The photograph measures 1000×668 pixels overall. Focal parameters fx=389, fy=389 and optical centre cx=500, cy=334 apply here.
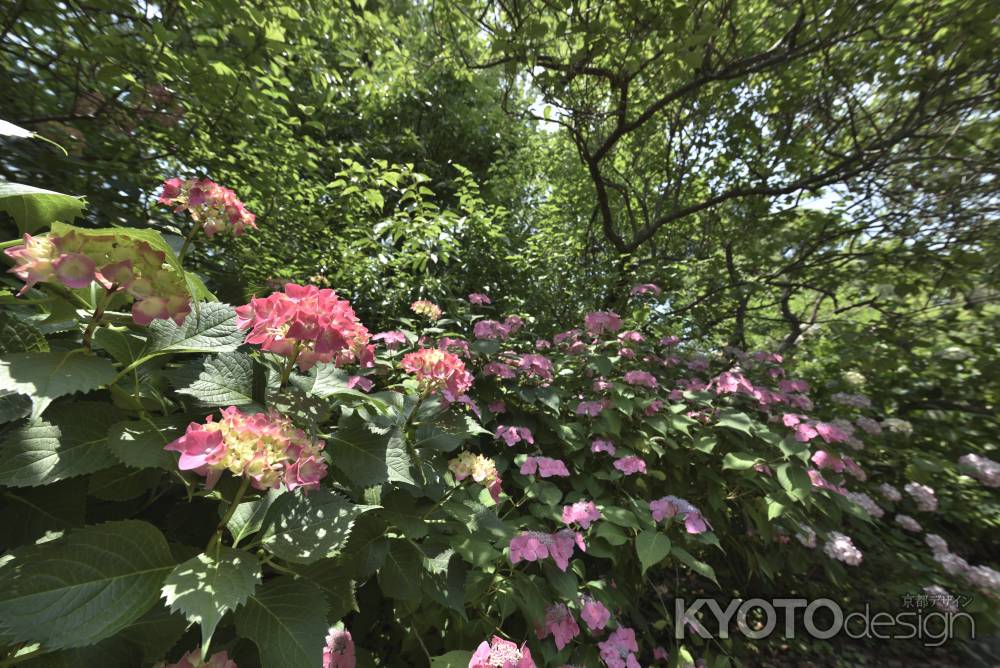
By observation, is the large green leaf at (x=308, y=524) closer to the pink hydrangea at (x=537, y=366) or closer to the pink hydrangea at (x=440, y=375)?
the pink hydrangea at (x=440, y=375)

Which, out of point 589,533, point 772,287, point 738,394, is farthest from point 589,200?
point 589,533

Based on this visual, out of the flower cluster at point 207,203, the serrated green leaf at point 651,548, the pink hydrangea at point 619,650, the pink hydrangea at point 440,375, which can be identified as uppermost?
the flower cluster at point 207,203

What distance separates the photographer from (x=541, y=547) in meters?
1.29

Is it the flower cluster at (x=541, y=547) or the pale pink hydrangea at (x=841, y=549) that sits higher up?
the flower cluster at (x=541, y=547)

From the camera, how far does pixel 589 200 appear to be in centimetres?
539

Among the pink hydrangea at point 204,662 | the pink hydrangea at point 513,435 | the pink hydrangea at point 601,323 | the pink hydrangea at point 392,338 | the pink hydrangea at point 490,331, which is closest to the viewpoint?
the pink hydrangea at point 204,662

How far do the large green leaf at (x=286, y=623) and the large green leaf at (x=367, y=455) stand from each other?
20 centimetres

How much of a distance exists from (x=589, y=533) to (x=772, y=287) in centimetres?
339

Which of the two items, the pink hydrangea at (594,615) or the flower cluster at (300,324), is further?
the pink hydrangea at (594,615)

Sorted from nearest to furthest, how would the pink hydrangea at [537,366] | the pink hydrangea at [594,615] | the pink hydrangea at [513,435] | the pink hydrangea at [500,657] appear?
1. the pink hydrangea at [500,657]
2. the pink hydrangea at [594,615]
3. the pink hydrangea at [513,435]
4. the pink hydrangea at [537,366]

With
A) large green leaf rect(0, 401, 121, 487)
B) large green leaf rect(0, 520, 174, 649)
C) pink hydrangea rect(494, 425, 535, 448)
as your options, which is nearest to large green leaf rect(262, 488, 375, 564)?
large green leaf rect(0, 520, 174, 649)

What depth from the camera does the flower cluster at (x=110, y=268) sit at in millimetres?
573

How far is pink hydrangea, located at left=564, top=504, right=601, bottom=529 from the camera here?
5.01 feet

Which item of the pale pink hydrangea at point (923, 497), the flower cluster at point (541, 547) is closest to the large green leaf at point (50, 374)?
the flower cluster at point (541, 547)
